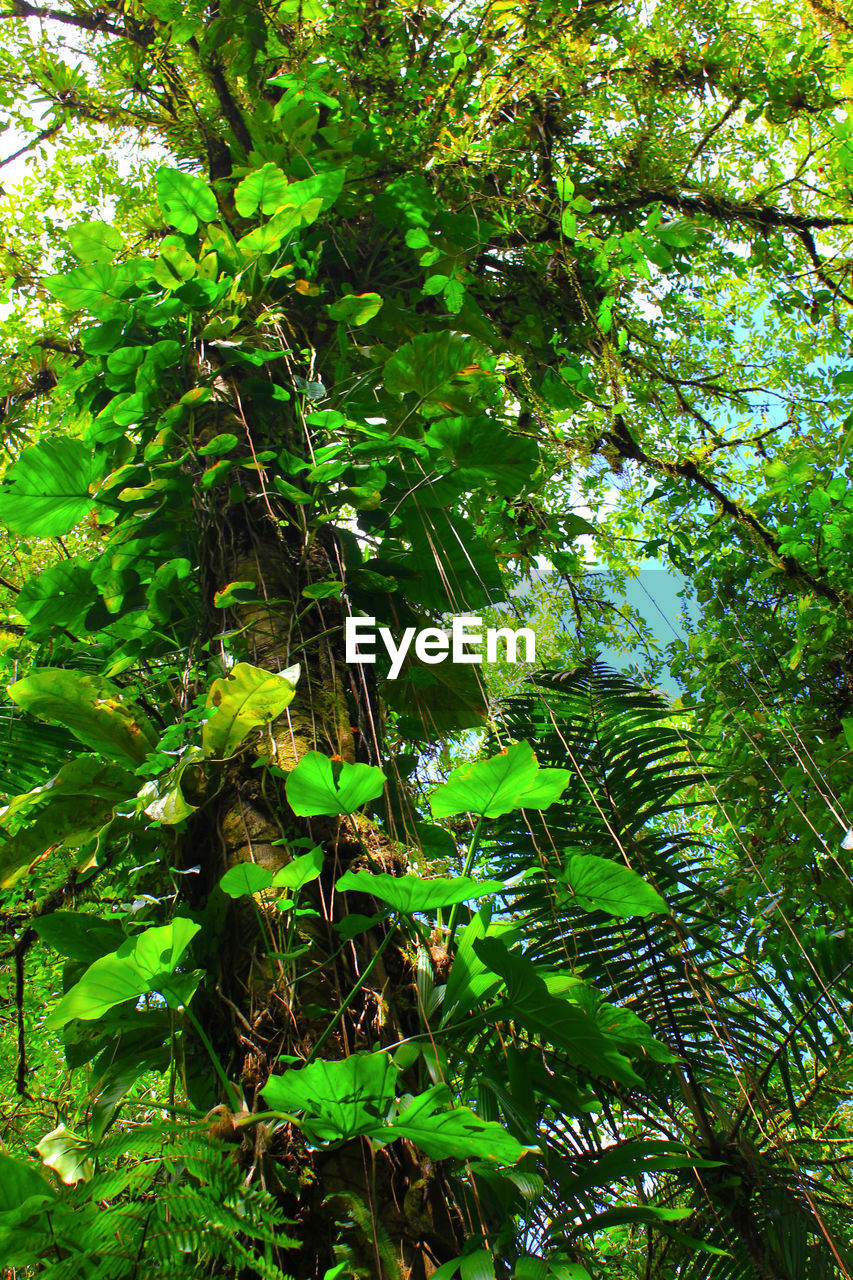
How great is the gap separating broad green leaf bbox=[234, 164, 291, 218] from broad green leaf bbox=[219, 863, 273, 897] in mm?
1226

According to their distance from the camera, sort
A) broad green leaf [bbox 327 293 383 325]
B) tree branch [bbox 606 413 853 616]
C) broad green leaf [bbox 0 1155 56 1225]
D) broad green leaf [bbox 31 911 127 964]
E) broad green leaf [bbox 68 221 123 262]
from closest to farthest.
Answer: broad green leaf [bbox 0 1155 56 1225] < broad green leaf [bbox 31 911 127 964] < broad green leaf [bbox 68 221 123 262] < broad green leaf [bbox 327 293 383 325] < tree branch [bbox 606 413 853 616]

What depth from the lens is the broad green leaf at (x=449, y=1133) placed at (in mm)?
604

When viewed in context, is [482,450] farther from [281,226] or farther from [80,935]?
[80,935]

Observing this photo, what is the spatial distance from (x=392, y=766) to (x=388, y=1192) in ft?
1.81

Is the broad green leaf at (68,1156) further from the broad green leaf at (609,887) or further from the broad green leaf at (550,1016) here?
the broad green leaf at (609,887)

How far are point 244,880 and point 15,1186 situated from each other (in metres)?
0.31

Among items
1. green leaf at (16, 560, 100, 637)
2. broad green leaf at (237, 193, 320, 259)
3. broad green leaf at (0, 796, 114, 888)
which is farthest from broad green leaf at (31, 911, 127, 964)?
broad green leaf at (237, 193, 320, 259)

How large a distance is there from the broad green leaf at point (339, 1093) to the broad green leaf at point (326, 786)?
0.81ft

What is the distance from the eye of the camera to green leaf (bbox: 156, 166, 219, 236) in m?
1.36

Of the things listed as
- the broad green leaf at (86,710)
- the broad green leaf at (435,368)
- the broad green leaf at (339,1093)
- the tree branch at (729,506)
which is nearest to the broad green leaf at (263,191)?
the broad green leaf at (435,368)

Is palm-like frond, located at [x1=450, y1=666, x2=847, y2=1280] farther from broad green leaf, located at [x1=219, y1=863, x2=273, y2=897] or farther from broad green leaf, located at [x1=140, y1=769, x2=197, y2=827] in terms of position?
broad green leaf, located at [x1=140, y1=769, x2=197, y2=827]

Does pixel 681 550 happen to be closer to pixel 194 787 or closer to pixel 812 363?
pixel 812 363

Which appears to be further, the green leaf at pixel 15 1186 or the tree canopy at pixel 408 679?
the tree canopy at pixel 408 679

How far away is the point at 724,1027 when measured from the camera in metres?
0.98
